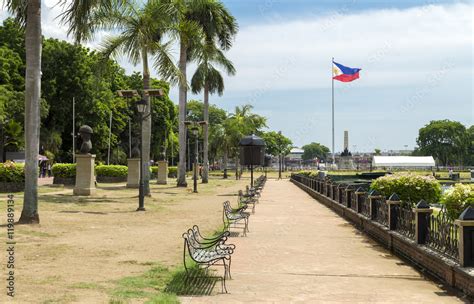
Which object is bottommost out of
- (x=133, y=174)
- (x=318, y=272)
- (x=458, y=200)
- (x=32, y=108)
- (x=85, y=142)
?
(x=318, y=272)

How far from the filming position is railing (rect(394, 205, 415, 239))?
35.6 feet

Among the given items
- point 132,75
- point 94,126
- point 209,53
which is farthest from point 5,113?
point 132,75

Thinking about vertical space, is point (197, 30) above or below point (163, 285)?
above

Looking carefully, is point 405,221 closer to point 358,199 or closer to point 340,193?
point 358,199

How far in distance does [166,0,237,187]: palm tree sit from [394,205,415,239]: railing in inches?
955

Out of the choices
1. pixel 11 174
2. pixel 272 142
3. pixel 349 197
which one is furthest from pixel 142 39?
pixel 272 142

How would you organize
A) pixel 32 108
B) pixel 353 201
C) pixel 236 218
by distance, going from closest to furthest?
pixel 236 218 < pixel 32 108 < pixel 353 201

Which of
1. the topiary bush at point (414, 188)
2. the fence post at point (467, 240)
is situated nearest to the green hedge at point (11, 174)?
the topiary bush at point (414, 188)

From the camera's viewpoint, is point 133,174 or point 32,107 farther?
point 133,174

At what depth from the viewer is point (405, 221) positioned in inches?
448

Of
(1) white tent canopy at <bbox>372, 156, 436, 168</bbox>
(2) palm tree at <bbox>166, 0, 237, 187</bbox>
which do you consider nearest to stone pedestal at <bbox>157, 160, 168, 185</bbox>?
(2) palm tree at <bbox>166, 0, 237, 187</bbox>

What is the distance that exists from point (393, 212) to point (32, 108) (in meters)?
9.71

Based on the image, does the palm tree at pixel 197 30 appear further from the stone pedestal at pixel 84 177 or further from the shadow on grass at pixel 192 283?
the shadow on grass at pixel 192 283

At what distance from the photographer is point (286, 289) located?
305 inches
